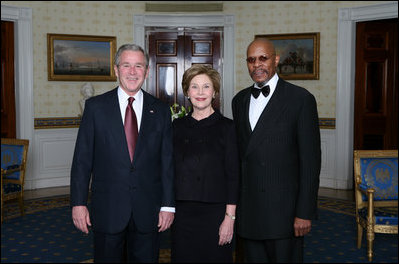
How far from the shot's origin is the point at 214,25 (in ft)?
28.6

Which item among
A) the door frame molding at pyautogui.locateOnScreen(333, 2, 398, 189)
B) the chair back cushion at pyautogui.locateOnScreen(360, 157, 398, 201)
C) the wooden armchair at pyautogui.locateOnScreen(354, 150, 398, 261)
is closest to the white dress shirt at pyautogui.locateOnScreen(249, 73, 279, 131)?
the wooden armchair at pyautogui.locateOnScreen(354, 150, 398, 261)

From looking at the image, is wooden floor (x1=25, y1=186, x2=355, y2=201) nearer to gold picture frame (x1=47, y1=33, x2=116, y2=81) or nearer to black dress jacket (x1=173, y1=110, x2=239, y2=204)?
gold picture frame (x1=47, y1=33, x2=116, y2=81)

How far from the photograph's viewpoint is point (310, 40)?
8.14 meters

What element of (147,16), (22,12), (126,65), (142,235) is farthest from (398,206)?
(22,12)

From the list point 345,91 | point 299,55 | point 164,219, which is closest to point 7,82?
point 299,55

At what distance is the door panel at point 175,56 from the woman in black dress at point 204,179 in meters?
6.02

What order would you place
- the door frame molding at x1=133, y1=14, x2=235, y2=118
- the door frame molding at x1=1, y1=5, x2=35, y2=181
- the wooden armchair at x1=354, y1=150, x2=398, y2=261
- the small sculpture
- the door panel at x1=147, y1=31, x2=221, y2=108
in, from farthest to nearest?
the door panel at x1=147, y1=31, x2=221, y2=108
the door frame molding at x1=133, y1=14, x2=235, y2=118
the small sculpture
the door frame molding at x1=1, y1=5, x2=35, y2=181
the wooden armchair at x1=354, y1=150, x2=398, y2=261

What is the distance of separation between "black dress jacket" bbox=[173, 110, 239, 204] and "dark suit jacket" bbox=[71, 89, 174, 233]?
11 cm

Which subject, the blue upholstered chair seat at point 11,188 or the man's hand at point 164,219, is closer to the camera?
the man's hand at point 164,219

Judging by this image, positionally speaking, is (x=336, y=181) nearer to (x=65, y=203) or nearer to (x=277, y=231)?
(x=65, y=203)

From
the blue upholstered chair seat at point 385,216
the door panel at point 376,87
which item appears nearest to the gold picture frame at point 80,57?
the door panel at point 376,87

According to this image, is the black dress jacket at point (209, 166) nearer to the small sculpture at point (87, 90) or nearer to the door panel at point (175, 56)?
the small sculpture at point (87, 90)

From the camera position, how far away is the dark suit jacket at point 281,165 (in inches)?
102

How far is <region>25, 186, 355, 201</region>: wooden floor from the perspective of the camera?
736 cm
